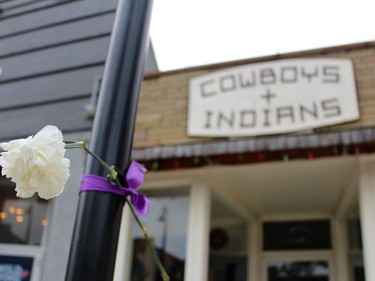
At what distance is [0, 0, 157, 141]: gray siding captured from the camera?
510 cm

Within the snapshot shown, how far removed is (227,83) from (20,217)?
2654 millimetres

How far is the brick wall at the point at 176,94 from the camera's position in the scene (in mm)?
4012

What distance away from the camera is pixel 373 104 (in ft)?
12.7

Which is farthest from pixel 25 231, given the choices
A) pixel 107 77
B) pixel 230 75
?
pixel 107 77

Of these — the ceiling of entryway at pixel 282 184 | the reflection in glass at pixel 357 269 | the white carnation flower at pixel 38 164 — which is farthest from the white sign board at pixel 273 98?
the white carnation flower at pixel 38 164

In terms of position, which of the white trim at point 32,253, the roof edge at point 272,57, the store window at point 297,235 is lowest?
the white trim at point 32,253

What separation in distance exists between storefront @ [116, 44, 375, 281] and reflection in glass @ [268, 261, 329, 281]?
0.03 metres

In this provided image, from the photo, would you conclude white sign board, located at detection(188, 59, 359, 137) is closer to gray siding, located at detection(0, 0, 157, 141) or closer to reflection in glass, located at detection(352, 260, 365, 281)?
gray siding, located at detection(0, 0, 157, 141)

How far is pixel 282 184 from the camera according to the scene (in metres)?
4.75

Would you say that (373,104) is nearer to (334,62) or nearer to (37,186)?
(334,62)

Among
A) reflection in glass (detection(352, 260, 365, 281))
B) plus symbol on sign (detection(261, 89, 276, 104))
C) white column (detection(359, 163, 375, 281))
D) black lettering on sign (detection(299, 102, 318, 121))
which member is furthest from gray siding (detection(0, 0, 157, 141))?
reflection in glass (detection(352, 260, 365, 281))

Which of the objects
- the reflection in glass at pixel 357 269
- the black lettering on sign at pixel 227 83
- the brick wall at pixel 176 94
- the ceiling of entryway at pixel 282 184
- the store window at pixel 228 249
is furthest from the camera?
the store window at pixel 228 249

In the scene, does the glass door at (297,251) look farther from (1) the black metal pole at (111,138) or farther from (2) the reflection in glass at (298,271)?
(1) the black metal pole at (111,138)

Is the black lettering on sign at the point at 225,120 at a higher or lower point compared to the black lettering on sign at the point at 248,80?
lower
